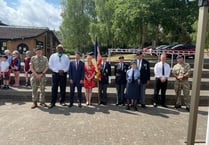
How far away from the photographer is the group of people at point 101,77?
337 inches

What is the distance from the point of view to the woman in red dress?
29.3 ft

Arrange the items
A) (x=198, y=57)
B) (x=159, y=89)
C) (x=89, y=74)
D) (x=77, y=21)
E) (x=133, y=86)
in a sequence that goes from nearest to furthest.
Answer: (x=198, y=57), (x=133, y=86), (x=89, y=74), (x=159, y=89), (x=77, y=21)

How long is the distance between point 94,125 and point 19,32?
27073 millimetres

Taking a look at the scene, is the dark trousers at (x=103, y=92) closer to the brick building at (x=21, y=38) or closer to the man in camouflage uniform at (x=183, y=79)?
the man in camouflage uniform at (x=183, y=79)

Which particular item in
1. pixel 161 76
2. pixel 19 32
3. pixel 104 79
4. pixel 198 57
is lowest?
pixel 104 79

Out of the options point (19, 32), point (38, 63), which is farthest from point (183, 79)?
point (19, 32)

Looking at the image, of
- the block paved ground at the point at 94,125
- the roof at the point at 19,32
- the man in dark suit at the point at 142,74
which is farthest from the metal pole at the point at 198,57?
the roof at the point at 19,32

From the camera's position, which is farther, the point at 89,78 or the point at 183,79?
the point at 89,78

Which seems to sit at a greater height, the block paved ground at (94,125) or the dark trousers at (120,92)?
the dark trousers at (120,92)

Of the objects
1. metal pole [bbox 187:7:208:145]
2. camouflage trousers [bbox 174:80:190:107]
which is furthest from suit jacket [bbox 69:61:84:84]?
metal pole [bbox 187:7:208:145]

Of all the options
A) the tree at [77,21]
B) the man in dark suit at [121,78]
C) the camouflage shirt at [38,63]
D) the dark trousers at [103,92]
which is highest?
the tree at [77,21]

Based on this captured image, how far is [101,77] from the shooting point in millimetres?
9031

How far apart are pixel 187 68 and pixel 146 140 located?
3.86 meters

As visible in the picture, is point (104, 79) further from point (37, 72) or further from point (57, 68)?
point (37, 72)
